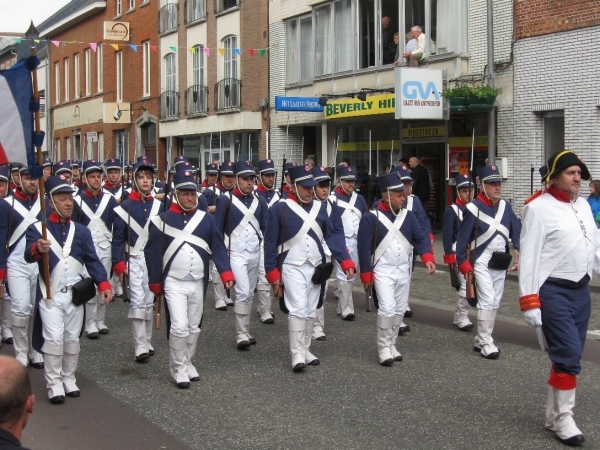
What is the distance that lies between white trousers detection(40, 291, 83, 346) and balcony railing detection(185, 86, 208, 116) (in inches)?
957

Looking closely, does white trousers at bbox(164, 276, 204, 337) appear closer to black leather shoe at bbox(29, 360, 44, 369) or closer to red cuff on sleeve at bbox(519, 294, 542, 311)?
black leather shoe at bbox(29, 360, 44, 369)

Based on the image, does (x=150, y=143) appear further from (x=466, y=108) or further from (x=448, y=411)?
(x=448, y=411)

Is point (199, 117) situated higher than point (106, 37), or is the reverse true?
point (106, 37)

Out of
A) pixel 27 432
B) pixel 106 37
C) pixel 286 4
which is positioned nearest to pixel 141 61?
pixel 106 37

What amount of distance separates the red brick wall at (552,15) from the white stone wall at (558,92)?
5.4 inches

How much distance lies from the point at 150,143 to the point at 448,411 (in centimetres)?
3099

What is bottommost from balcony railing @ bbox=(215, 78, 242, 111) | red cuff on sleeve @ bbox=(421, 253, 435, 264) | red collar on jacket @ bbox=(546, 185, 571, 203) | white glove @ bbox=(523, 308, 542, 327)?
white glove @ bbox=(523, 308, 542, 327)

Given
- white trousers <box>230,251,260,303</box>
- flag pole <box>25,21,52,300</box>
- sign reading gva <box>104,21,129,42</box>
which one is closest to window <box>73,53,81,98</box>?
sign reading gva <box>104,21,129,42</box>

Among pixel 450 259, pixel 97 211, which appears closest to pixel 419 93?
pixel 450 259

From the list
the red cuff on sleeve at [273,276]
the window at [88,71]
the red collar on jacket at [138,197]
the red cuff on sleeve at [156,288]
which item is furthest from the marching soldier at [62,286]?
the window at [88,71]

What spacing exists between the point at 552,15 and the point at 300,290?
11.5 meters

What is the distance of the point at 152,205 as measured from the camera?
31.3 ft

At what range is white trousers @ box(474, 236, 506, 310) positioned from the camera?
9.09 m

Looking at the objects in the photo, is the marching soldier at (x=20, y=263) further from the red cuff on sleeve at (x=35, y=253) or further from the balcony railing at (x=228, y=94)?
the balcony railing at (x=228, y=94)
